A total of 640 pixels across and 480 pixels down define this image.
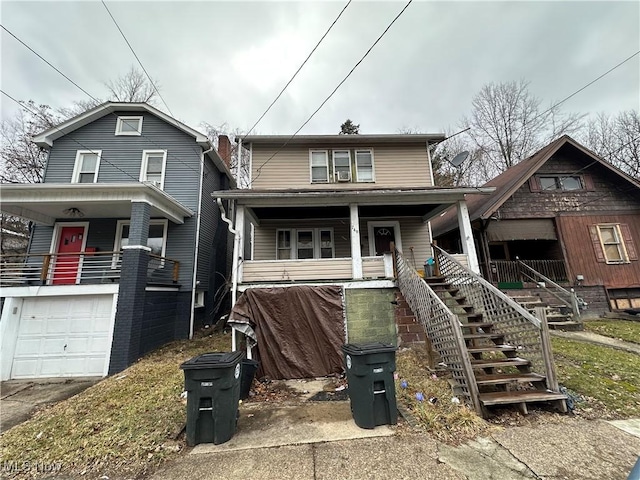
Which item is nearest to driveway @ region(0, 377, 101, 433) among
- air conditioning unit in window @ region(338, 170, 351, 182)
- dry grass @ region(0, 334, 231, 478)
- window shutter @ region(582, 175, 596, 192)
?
dry grass @ region(0, 334, 231, 478)

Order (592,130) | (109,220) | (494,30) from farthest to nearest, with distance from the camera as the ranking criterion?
(592,130), (109,220), (494,30)

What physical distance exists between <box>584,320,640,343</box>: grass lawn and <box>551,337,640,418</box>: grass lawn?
1.68 m

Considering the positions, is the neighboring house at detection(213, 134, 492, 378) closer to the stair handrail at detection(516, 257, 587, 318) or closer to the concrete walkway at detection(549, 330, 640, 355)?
the concrete walkway at detection(549, 330, 640, 355)

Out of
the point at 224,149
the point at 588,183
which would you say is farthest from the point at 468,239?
the point at 224,149

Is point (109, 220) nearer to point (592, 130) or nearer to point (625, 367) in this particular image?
point (625, 367)

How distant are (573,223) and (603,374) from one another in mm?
8714

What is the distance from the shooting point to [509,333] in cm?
489

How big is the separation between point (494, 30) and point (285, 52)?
467cm

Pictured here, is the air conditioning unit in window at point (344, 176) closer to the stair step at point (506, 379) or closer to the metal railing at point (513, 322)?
the metal railing at point (513, 322)

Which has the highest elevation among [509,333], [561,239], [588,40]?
[588,40]

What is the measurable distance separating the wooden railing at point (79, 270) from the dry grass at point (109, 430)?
12.5ft

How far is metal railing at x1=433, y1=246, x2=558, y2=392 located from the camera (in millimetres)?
4090

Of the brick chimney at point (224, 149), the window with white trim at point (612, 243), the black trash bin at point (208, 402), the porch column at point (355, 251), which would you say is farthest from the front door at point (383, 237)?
the window with white trim at point (612, 243)

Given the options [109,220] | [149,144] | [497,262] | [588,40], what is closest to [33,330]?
[109,220]
